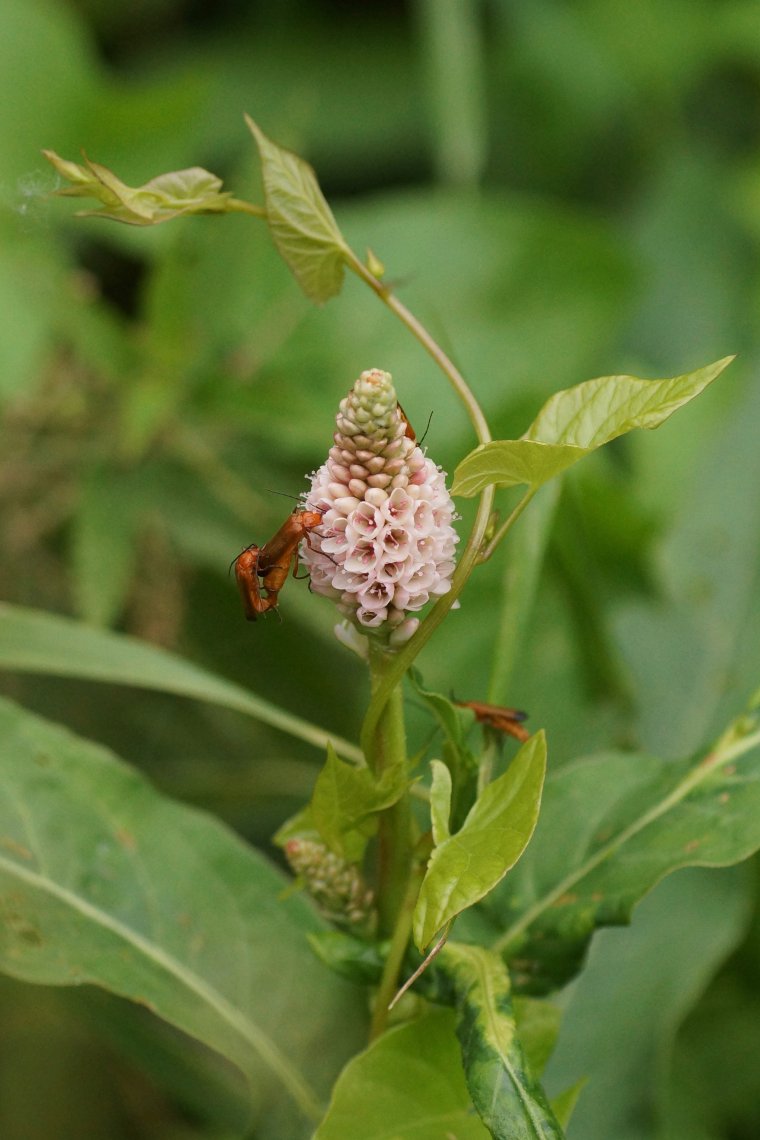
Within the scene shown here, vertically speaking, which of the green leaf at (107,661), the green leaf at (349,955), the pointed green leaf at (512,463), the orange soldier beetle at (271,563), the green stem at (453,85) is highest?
the green stem at (453,85)

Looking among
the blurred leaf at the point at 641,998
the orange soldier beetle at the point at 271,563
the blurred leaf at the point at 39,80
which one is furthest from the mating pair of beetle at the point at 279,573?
the blurred leaf at the point at 39,80

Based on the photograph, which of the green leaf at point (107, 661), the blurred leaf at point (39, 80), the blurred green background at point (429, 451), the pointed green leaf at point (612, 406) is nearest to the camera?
the pointed green leaf at point (612, 406)

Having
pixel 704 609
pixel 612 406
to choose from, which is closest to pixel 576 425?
pixel 612 406

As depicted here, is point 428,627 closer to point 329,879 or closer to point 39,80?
point 329,879

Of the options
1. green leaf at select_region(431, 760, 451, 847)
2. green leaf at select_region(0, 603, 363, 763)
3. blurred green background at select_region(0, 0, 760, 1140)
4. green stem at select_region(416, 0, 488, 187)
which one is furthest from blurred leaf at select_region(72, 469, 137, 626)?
green stem at select_region(416, 0, 488, 187)

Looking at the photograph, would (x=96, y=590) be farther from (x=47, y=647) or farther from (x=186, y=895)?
(x=186, y=895)

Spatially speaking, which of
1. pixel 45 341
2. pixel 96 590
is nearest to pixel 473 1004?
pixel 96 590

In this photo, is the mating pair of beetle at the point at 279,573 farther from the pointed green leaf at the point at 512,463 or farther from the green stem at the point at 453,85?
the green stem at the point at 453,85

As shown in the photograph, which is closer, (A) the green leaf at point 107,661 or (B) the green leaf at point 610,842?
(B) the green leaf at point 610,842
